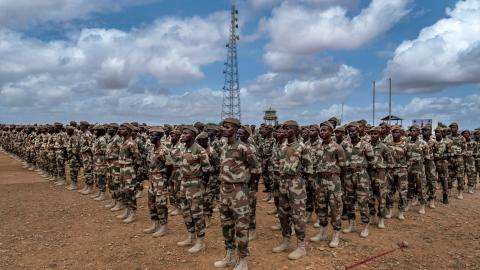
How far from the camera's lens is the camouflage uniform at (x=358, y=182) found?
28.1 feet

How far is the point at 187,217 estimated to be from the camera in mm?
7578

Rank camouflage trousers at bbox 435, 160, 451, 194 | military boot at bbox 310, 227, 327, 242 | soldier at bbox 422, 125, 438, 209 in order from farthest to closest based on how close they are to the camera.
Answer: camouflage trousers at bbox 435, 160, 451, 194, soldier at bbox 422, 125, 438, 209, military boot at bbox 310, 227, 327, 242

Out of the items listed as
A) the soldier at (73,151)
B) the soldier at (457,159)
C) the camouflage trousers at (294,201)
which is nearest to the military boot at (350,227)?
the camouflage trousers at (294,201)

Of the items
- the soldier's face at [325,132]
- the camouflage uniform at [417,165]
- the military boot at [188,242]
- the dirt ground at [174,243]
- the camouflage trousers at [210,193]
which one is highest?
the soldier's face at [325,132]

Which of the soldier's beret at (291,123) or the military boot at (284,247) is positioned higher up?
the soldier's beret at (291,123)

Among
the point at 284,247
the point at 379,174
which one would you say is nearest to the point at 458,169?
the point at 379,174

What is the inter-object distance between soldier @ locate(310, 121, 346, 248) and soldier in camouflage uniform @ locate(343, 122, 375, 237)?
84cm

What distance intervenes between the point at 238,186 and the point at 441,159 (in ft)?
31.0

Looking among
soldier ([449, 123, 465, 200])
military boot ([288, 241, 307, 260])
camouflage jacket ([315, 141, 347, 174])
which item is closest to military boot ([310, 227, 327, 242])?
military boot ([288, 241, 307, 260])

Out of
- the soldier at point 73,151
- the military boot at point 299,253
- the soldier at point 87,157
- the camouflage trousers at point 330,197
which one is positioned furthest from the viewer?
the soldier at point 73,151

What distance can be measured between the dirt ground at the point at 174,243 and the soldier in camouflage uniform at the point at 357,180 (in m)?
0.53

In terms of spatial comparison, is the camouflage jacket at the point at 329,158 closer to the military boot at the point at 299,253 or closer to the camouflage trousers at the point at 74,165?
the military boot at the point at 299,253

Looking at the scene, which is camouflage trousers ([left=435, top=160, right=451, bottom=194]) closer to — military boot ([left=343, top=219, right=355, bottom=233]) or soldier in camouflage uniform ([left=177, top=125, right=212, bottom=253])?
military boot ([left=343, top=219, right=355, bottom=233])

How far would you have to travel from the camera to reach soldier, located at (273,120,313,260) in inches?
266
